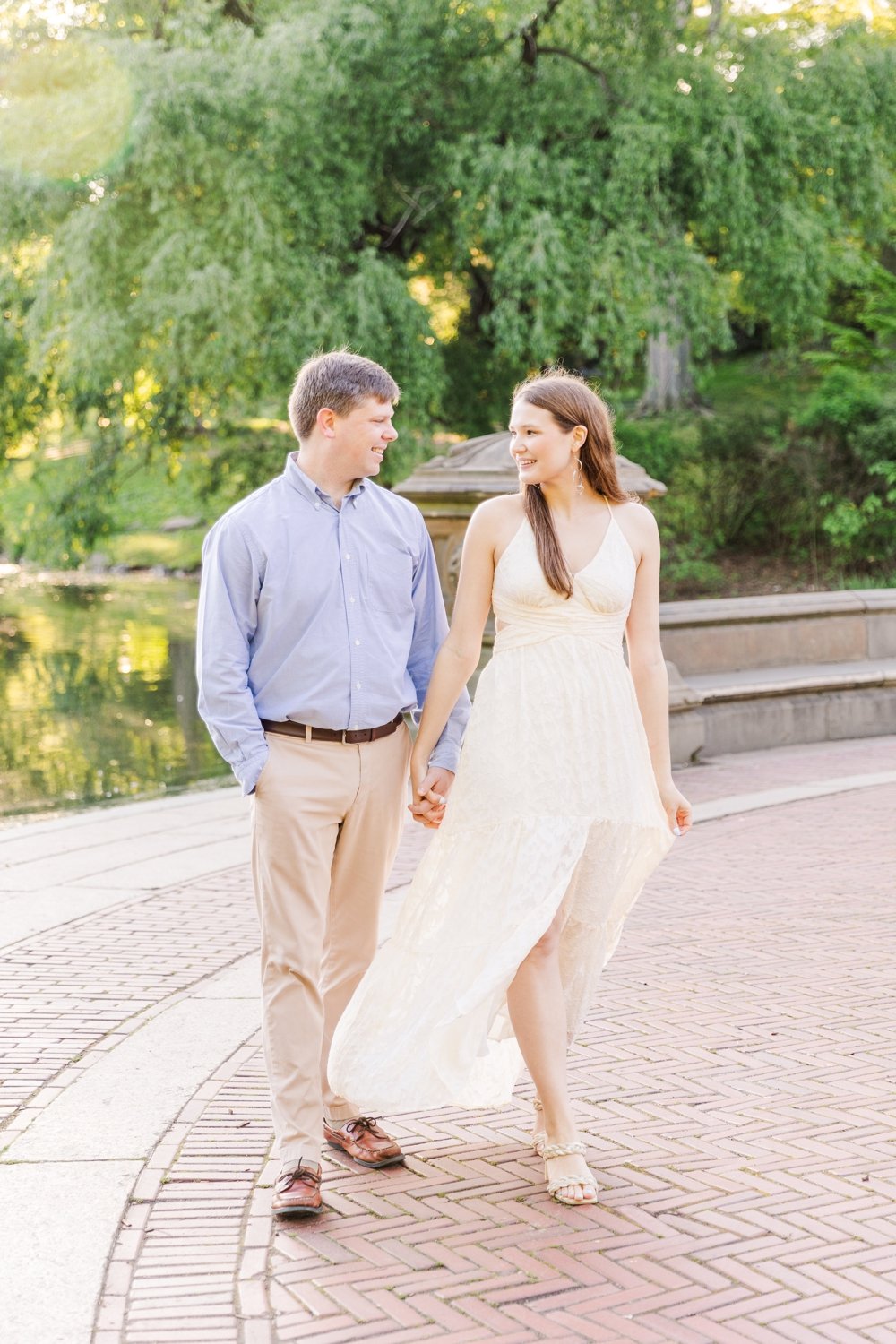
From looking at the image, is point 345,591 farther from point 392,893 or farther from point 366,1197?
point 392,893

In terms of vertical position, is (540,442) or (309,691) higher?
(540,442)

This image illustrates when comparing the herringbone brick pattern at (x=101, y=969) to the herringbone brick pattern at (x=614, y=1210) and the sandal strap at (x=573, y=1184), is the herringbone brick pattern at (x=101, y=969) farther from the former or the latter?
the sandal strap at (x=573, y=1184)

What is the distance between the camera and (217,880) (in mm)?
7129

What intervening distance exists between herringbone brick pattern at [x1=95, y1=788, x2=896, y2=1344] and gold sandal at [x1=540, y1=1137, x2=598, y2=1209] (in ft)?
0.13

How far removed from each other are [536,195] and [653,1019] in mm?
12185

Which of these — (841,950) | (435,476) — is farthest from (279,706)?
(435,476)

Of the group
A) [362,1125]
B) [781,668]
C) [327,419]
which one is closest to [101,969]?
[362,1125]

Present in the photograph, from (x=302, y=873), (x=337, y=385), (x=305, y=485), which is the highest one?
(x=337, y=385)

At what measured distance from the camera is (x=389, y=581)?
3766 mm

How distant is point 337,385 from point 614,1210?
195cm

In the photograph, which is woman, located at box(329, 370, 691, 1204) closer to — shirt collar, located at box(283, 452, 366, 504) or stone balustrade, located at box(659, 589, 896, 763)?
shirt collar, located at box(283, 452, 366, 504)

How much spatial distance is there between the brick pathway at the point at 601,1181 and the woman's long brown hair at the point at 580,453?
1.41 metres

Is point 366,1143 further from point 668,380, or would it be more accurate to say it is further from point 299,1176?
point 668,380

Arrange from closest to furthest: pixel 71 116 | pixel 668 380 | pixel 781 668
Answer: pixel 781 668
pixel 71 116
pixel 668 380
